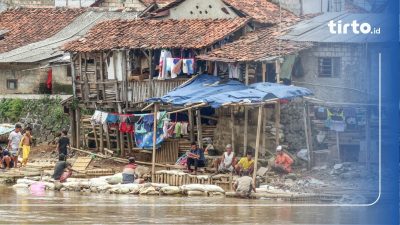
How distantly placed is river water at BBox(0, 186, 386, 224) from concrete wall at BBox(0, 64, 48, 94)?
14201mm

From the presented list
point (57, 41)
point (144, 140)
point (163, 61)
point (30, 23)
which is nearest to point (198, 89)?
point (163, 61)

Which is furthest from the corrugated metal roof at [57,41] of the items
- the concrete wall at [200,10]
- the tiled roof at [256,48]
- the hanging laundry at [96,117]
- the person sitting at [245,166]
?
the person sitting at [245,166]

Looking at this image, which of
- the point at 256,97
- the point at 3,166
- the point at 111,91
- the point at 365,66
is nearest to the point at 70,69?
the point at 111,91

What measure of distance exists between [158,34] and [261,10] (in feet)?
11.9

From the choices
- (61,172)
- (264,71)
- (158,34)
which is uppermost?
(158,34)

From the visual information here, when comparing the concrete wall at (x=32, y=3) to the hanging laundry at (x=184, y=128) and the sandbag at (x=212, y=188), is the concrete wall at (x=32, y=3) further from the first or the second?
the sandbag at (x=212, y=188)

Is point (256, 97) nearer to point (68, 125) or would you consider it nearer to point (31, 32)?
point (68, 125)

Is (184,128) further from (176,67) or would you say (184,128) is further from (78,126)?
(78,126)

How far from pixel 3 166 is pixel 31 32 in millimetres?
12941

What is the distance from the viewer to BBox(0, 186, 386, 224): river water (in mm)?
18906

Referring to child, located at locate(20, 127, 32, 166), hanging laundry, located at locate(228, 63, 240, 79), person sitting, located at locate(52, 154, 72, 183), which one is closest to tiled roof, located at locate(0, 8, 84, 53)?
child, located at locate(20, 127, 32, 166)

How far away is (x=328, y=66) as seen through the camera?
27.0 metres

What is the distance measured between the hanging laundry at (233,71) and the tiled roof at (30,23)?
12529 millimetres

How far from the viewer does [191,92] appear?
94.8ft
